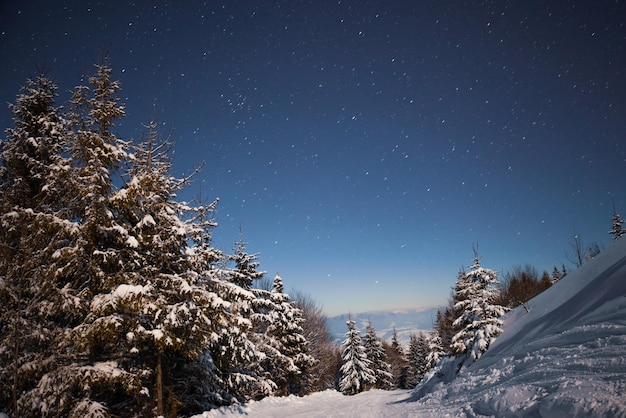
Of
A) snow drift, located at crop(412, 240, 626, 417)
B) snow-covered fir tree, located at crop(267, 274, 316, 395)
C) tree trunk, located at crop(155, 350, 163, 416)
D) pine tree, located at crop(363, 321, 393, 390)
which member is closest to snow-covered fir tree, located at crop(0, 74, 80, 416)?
tree trunk, located at crop(155, 350, 163, 416)

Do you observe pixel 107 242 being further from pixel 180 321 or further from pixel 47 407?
pixel 47 407

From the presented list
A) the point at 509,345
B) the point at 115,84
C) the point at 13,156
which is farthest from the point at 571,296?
the point at 13,156

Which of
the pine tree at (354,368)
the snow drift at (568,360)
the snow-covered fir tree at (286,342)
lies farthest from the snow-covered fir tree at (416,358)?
the snow drift at (568,360)

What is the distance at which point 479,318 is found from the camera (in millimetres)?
16562

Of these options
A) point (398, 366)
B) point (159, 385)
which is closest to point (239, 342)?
point (159, 385)

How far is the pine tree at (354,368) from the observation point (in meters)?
30.4

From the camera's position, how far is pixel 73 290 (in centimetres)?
894

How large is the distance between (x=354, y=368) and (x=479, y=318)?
718 inches

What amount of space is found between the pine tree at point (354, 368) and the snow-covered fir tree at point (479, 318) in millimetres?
15542

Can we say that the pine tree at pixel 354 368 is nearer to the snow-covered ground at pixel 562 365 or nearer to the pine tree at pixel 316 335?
the pine tree at pixel 316 335

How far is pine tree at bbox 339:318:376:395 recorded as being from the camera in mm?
30359

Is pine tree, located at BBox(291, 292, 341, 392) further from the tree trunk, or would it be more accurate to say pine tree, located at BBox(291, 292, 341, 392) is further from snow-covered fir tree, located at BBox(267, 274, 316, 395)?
the tree trunk

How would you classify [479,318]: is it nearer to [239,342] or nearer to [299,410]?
[299,410]

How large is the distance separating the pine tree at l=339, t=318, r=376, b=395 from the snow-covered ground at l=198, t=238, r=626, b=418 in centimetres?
2012
